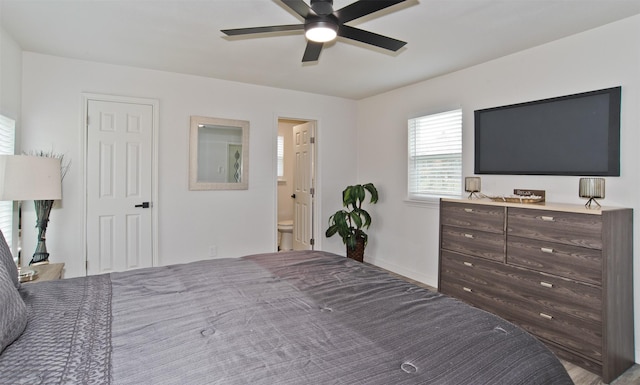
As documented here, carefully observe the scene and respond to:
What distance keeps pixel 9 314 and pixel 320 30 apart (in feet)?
6.17

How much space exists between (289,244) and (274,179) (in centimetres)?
146

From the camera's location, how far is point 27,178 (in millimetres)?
2145

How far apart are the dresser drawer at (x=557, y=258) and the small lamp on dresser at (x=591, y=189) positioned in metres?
0.39

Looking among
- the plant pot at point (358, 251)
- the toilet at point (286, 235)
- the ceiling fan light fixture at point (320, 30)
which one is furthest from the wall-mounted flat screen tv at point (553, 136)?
the toilet at point (286, 235)

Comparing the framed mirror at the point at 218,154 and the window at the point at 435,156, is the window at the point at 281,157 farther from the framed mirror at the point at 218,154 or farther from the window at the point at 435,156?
the window at the point at 435,156

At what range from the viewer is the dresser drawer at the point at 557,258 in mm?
2176

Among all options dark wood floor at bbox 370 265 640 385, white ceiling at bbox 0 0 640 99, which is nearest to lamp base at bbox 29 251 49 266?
white ceiling at bbox 0 0 640 99

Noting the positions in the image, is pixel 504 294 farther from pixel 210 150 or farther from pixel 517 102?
pixel 210 150

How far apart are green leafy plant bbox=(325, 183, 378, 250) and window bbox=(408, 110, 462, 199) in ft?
2.04

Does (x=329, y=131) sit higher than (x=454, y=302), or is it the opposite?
(x=329, y=131)

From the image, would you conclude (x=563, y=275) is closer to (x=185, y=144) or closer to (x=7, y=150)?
(x=185, y=144)

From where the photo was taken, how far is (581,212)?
2217 mm

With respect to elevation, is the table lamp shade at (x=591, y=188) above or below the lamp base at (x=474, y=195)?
above

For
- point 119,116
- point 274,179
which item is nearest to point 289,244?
point 274,179
